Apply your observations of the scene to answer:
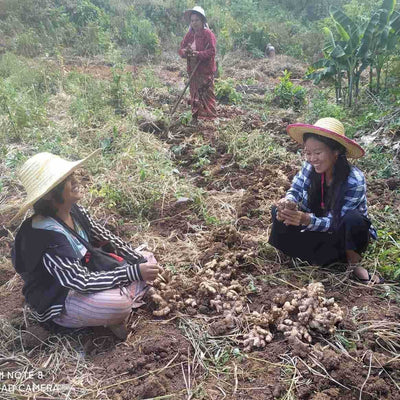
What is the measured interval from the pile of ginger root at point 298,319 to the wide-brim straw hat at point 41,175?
131 centimetres

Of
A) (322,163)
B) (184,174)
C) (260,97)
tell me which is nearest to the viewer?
(322,163)

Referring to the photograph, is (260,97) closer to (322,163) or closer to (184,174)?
(184,174)

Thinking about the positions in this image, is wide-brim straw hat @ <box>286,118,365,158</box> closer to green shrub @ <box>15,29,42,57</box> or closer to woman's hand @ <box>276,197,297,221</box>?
woman's hand @ <box>276,197,297,221</box>

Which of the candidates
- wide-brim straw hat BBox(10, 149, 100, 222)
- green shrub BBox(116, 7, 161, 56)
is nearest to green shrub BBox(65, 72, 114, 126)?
wide-brim straw hat BBox(10, 149, 100, 222)

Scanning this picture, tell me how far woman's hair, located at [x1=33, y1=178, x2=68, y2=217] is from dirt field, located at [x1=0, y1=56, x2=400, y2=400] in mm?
736

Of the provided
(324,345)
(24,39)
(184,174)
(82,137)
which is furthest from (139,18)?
(324,345)

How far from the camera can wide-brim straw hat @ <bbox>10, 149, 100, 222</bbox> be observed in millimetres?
1929

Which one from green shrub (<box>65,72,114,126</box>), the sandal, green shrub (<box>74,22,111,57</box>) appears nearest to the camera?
the sandal

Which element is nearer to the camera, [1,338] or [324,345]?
[324,345]

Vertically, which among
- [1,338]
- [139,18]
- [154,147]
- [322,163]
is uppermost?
[139,18]

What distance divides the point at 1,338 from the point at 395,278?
2.49 meters

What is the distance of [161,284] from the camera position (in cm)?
247

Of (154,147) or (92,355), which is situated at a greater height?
(154,147)

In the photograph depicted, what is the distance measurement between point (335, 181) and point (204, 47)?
12.5ft
